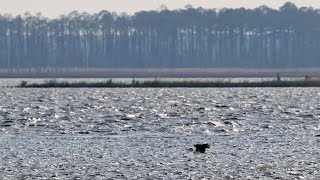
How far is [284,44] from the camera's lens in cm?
19750

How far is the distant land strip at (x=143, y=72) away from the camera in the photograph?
172125mm

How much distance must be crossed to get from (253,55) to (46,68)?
30050 mm

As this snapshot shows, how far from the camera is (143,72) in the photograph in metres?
182

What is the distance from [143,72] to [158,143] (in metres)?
148

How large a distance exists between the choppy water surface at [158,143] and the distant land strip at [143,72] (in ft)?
377

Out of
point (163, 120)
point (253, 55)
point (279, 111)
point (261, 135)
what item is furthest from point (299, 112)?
point (253, 55)

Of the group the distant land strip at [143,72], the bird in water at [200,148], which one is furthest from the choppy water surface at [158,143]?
the distant land strip at [143,72]

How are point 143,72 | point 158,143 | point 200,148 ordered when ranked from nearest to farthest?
1. point 200,148
2. point 158,143
3. point 143,72

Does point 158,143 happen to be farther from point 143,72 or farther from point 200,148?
point 143,72

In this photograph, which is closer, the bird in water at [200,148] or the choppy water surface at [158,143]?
the choppy water surface at [158,143]

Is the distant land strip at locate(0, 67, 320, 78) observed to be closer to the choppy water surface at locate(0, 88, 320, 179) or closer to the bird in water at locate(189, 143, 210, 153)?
the choppy water surface at locate(0, 88, 320, 179)

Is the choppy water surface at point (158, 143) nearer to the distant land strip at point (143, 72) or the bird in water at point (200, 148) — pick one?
the bird in water at point (200, 148)

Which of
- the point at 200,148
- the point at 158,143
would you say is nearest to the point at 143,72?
the point at 158,143

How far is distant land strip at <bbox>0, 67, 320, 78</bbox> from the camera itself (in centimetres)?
17212
